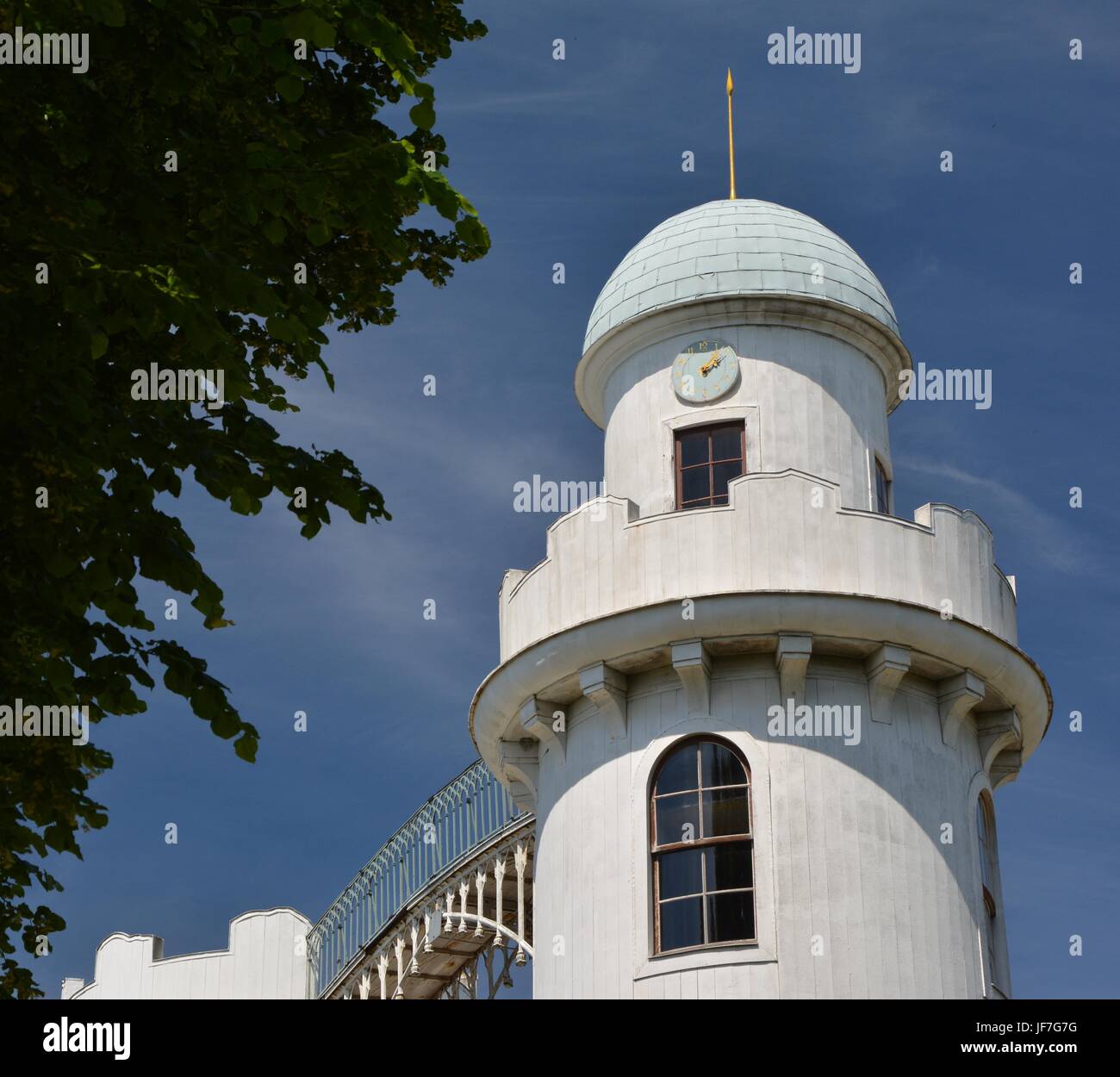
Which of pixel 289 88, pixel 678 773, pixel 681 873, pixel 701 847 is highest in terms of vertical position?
pixel 289 88

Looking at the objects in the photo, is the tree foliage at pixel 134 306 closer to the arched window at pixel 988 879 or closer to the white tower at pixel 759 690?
the white tower at pixel 759 690

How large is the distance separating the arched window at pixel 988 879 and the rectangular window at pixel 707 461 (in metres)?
4.97

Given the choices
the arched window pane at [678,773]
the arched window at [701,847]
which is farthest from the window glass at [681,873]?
the arched window pane at [678,773]

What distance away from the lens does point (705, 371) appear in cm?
2512

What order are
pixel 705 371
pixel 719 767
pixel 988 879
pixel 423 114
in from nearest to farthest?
pixel 423 114 < pixel 719 767 < pixel 988 879 < pixel 705 371

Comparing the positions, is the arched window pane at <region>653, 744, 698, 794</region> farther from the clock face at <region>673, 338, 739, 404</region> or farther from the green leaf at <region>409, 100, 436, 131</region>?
the green leaf at <region>409, 100, 436, 131</region>

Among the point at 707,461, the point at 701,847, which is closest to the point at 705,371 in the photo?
the point at 707,461

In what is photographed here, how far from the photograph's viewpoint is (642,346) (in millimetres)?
25750

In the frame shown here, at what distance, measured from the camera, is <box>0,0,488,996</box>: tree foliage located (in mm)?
11328

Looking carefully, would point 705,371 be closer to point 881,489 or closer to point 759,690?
point 881,489

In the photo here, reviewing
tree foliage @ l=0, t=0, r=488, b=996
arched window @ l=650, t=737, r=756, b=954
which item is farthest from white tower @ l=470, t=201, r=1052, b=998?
tree foliage @ l=0, t=0, r=488, b=996

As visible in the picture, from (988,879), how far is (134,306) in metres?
15.6

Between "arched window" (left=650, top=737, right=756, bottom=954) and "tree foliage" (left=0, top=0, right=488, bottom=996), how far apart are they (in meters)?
9.77
